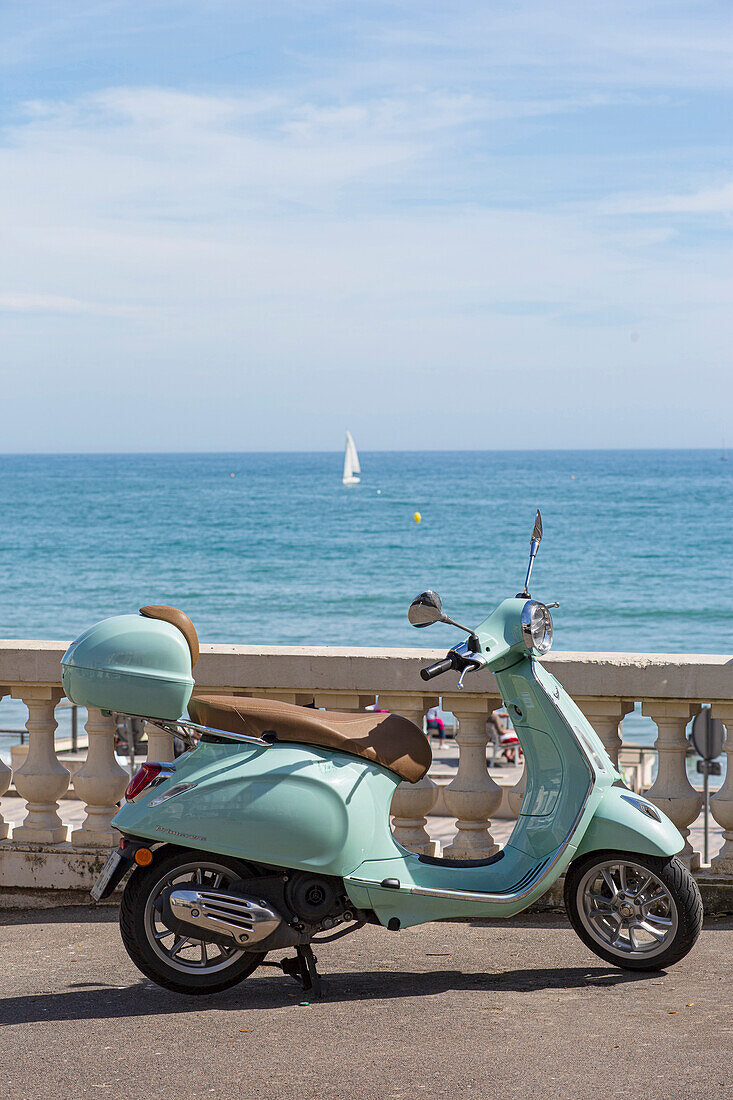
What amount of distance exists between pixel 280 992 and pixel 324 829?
56cm

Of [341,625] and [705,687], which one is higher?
[705,687]

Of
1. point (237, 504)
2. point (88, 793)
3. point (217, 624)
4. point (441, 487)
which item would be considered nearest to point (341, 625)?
point (217, 624)

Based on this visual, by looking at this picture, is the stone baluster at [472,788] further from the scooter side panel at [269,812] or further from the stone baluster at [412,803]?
the scooter side panel at [269,812]

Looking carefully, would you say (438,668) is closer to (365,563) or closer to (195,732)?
(195,732)

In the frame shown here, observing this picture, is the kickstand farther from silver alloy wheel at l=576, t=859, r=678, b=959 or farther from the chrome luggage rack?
silver alloy wheel at l=576, t=859, r=678, b=959

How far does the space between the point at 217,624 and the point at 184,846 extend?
38517 millimetres

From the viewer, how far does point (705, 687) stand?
14.8 feet

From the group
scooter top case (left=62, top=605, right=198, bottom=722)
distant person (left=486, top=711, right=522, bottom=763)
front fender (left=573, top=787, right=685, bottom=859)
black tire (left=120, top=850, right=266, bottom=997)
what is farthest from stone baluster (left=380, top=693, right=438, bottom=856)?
distant person (left=486, top=711, right=522, bottom=763)

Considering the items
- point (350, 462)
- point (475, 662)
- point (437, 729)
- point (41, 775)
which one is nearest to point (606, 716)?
point (475, 662)

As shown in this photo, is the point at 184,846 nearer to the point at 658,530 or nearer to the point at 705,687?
the point at 705,687

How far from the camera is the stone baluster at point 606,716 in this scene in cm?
459

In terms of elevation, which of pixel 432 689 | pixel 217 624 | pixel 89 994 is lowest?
pixel 217 624

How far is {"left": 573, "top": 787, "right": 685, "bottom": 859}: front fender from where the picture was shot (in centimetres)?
385

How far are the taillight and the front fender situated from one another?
127cm
